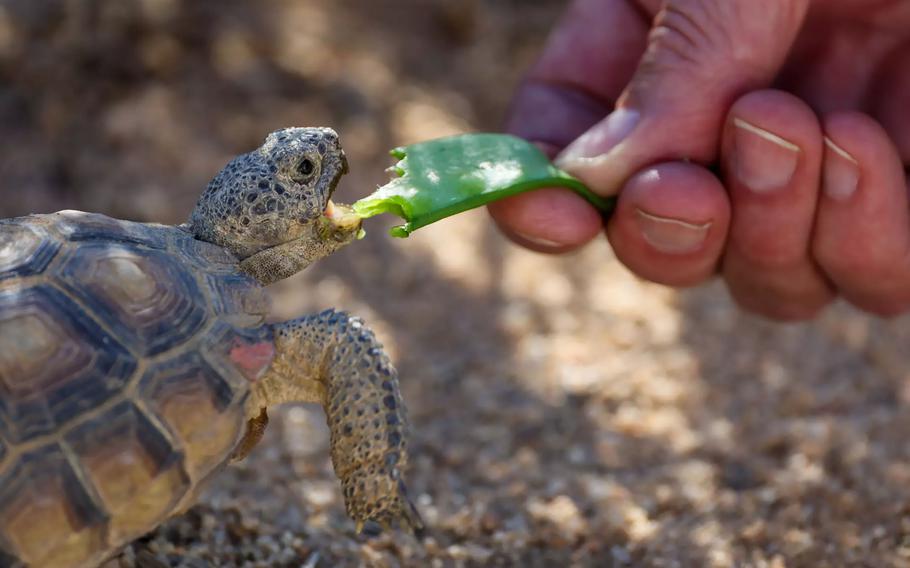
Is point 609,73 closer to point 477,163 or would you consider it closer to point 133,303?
point 477,163

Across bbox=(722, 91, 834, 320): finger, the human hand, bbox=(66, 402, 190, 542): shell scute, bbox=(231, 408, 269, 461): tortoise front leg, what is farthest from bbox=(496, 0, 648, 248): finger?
bbox=(66, 402, 190, 542): shell scute

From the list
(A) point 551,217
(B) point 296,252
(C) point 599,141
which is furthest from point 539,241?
(B) point 296,252

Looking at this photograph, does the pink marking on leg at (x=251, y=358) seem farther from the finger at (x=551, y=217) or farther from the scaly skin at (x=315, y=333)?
the finger at (x=551, y=217)

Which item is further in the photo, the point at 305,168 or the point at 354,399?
the point at 305,168

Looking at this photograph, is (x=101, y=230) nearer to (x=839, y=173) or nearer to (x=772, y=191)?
(x=772, y=191)

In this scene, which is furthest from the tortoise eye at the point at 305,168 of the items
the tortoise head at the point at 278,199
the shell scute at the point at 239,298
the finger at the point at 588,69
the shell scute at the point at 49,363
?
the finger at the point at 588,69

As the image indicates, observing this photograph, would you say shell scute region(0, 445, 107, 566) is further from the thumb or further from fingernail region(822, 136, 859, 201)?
fingernail region(822, 136, 859, 201)

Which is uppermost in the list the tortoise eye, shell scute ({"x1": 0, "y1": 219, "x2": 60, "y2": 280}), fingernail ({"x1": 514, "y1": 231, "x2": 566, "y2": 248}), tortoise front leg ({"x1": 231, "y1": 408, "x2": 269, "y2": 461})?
the tortoise eye

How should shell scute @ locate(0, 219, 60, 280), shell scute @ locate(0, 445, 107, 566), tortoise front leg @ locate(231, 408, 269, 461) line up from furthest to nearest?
tortoise front leg @ locate(231, 408, 269, 461) → shell scute @ locate(0, 219, 60, 280) → shell scute @ locate(0, 445, 107, 566)

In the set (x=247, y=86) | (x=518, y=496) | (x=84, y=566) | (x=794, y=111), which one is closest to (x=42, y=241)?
(x=84, y=566)
